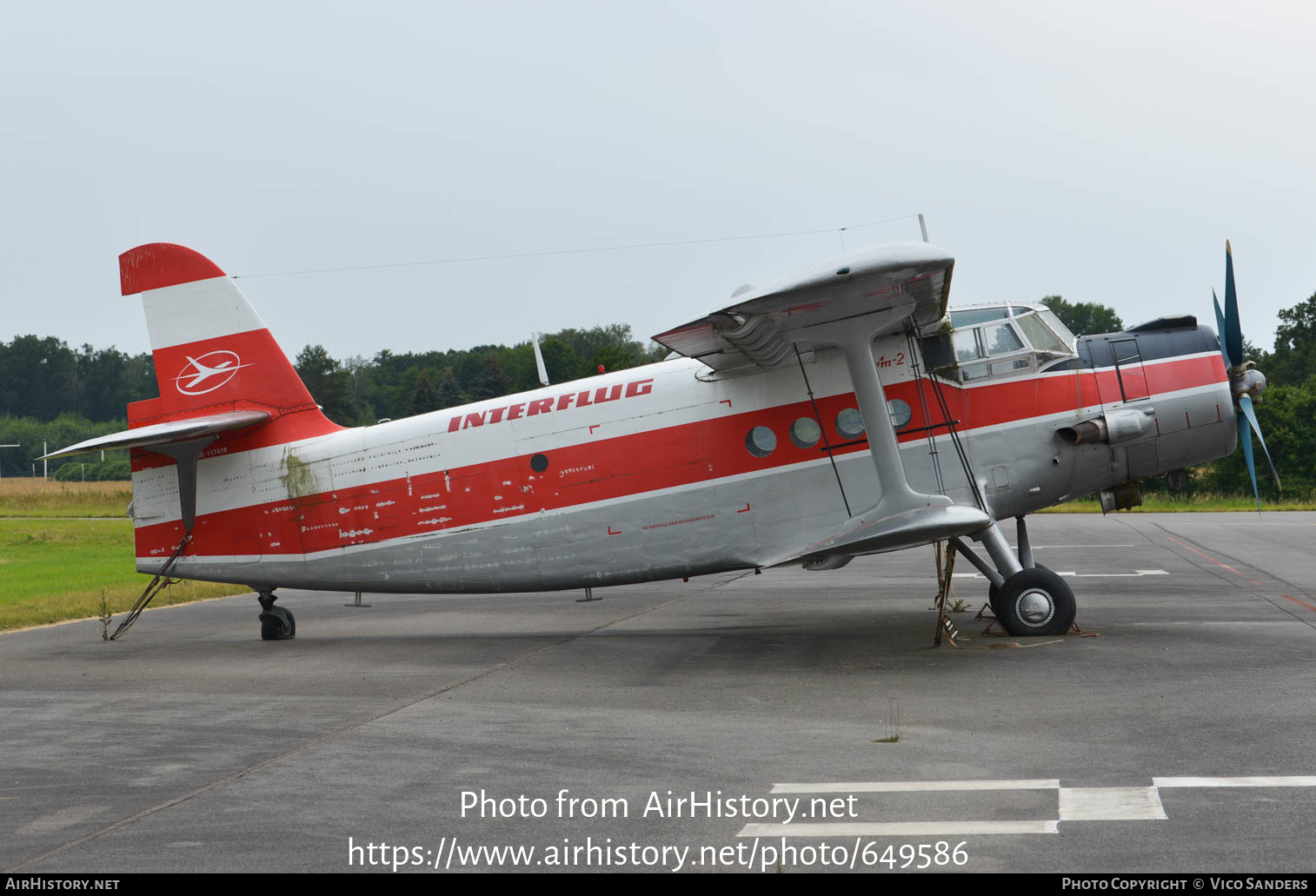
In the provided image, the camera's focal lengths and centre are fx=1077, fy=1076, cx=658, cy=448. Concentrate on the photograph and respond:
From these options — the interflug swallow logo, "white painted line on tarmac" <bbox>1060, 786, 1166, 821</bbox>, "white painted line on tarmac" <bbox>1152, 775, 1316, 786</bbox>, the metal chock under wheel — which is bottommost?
"white painted line on tarmac" <bbox>1152, 775, 1316, 786</bbox>

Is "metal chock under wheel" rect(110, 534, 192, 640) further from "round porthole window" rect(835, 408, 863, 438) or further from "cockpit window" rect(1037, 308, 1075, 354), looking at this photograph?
"cockpit window" rect(1037, 308, 1075, 354)

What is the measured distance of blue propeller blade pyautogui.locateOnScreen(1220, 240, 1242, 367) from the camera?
1221 cm

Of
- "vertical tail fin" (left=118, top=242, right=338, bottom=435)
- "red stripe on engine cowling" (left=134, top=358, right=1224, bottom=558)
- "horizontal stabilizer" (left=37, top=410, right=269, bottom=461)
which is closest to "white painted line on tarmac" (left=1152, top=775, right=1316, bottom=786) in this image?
"red stripe on engine cowling" (left=134, top=358, right=1224, bottom=558)

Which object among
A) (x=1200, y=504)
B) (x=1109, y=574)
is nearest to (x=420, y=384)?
(x=1200, y=504)

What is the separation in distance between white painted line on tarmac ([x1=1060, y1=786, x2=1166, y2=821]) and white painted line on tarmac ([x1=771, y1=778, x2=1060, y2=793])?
184 millimetres

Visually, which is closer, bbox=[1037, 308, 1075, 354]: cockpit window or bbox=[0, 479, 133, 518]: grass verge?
bbox=[1037, 308, 1075, 354]: cockpit window

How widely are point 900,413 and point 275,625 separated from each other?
28.5 ft

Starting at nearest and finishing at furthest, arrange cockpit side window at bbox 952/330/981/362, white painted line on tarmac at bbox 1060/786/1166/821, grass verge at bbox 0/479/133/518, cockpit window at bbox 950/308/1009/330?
1. white painted line on tarmac at bbox 1060/786/1166/821
2. cockpit side window at bbox 952/330/981/362
3. cockpit window at bbox 950/308/1009/330
4. grass verge at bbox 0/479/133/518

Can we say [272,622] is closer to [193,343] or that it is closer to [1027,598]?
[193,343]

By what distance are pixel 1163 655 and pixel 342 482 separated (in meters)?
9.53

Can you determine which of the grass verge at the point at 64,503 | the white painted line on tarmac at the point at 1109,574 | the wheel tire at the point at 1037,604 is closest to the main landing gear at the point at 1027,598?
the wheel tire at the point at 1037,604

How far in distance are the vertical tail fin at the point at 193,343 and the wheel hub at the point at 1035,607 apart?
29.0ft

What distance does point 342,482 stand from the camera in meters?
13.5

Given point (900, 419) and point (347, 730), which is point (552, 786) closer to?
point (347, 730)
